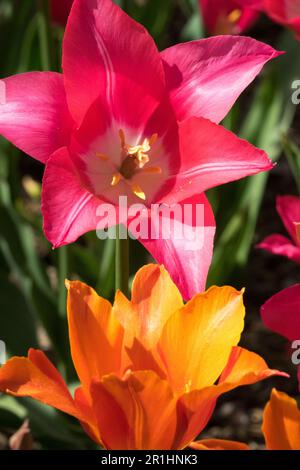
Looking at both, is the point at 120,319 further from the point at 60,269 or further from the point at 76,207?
the point at 60,269

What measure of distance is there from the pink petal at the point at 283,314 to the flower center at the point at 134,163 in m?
0.21

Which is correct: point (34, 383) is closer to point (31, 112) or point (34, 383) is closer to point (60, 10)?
point (31, 112)

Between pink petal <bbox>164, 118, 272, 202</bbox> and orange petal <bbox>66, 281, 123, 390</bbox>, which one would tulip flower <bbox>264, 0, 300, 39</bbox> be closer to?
pink petal <bbox>164, 118, 272, 202</bbox>

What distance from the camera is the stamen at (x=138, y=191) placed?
3.66 feet

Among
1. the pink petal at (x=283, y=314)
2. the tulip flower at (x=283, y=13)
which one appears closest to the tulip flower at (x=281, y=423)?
the pink petal at (x=283, y=314)

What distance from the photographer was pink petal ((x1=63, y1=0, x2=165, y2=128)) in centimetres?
105

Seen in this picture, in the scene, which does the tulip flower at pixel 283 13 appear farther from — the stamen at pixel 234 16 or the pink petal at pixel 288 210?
the pink petal at pixel 288 210

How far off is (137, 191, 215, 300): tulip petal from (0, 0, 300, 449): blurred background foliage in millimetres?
412

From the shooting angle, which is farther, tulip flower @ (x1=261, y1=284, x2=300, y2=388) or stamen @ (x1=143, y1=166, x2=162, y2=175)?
stamen @ (x1=143, y1=166, x2=162, y2=175)

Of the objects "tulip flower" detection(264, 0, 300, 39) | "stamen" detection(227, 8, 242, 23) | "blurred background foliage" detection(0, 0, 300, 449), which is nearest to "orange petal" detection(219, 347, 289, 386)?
"blurred background foliage" detection(0, 0, 300, 449)

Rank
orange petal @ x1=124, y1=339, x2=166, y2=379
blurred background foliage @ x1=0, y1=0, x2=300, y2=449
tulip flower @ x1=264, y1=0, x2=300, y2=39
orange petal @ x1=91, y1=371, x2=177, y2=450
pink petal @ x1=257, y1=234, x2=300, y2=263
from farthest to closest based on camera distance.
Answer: blurred background foliage @ x1=0, y1=0, x2=300, y2=449, tulip flower @ x1=264, y1=0, x2=300, y2=39, pink petal @ x1=257, y1=234, x2=300, y2=263, orange petal @ x1=124, y1=339, x2=166, y2=379, orange petal @ x1=91, y1=371, x2=177, y2=450

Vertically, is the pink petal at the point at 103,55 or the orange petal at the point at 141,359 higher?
the pink petal at the point at 103,55

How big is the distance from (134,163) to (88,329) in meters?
0.34

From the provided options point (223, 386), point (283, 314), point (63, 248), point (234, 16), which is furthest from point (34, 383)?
point (234, 16)
